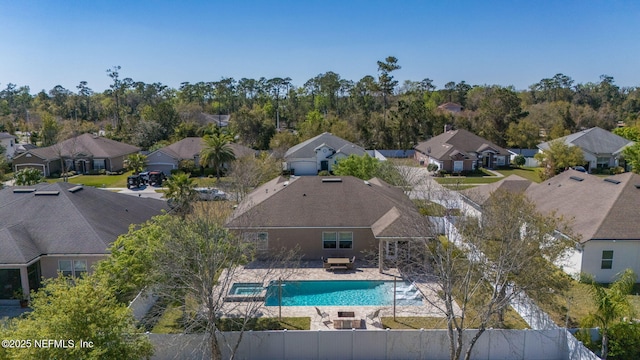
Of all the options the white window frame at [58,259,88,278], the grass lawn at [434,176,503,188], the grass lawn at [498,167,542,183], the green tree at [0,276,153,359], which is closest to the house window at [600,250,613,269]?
the green tree at [0,276,153,359]

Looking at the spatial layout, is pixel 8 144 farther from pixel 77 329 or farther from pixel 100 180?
pixel 77 329

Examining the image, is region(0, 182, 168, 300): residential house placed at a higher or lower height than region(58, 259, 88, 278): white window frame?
higher

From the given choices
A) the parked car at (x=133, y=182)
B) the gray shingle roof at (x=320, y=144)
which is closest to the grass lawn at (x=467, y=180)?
the gray shingle roof at (x=320, y=144)

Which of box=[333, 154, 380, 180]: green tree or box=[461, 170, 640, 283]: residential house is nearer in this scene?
box=[461, 170, 640, 283]: residential house

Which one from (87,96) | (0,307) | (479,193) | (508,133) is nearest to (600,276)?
(479,193)

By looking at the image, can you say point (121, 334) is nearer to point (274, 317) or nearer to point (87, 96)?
point (274, 317)

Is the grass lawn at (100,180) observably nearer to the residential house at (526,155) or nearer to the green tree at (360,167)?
the green tree at (360,167)

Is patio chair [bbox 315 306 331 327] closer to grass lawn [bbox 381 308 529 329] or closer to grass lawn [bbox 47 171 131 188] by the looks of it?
grass lawn [bbox 381 308 529 329]
